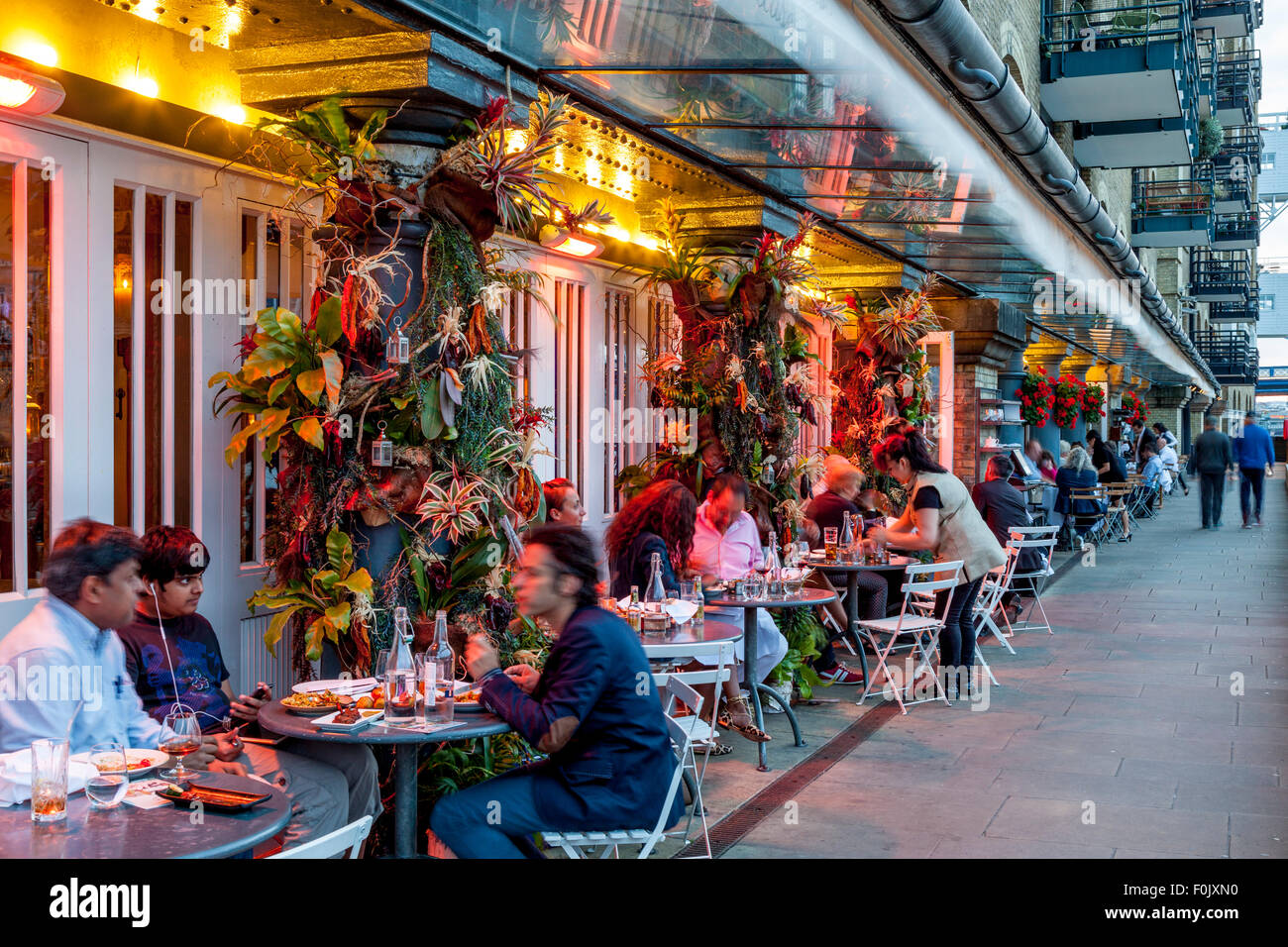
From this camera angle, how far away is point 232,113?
193 inches

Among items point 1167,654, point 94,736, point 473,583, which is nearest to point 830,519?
point 1167,654

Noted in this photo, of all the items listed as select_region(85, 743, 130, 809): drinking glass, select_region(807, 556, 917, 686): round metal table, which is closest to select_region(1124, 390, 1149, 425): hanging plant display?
select_region(807, 556, 917, 686): round metal table

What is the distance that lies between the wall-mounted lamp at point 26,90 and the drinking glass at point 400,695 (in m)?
2.23

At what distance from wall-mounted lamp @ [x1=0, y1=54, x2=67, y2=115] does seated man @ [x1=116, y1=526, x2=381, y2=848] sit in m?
1.45

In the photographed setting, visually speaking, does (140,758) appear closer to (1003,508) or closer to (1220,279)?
(1003,508)

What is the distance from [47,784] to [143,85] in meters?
2.92

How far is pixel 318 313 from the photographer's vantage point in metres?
4.43

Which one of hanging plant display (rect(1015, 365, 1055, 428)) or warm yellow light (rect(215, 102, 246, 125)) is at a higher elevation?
warm yellow light (rect(215, 102, 246, 125))

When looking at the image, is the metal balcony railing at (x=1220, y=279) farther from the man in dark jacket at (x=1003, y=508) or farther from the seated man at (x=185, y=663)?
the seated man at (x=185, y=663)

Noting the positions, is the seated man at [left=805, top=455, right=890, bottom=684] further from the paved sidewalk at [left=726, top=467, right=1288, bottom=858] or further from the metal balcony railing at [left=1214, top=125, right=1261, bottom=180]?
the metal balcony railing at [left=1214, top=125, right=1261, bottom=180]

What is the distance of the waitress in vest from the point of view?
7039 millimetres

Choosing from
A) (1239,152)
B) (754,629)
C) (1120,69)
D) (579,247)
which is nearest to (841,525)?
(754,629)

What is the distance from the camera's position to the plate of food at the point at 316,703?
3605 millimetres
